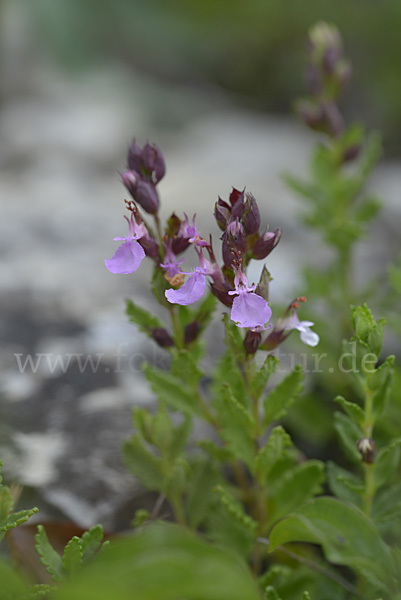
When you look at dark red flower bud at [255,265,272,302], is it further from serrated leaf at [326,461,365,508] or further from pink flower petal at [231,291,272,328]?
serrated leaf at [326,461,365,508]

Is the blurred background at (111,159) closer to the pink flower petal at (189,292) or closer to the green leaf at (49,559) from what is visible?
the green leaf at (49,559)

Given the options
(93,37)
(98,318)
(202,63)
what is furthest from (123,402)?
(202,63)

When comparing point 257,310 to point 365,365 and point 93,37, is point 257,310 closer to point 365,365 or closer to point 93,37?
point 365,365

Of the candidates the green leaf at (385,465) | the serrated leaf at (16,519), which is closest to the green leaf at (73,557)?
the serrated leaf at (16,519)

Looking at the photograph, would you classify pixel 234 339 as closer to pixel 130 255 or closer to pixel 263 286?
pixel 263 286

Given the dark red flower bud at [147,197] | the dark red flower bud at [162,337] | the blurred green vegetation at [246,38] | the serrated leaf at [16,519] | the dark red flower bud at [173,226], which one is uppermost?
the blurred green vegetation at [246,38]

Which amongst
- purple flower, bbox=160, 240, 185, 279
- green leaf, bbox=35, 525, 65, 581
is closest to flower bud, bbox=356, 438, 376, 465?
purple flower, bbox=160, 240, 185, 279
